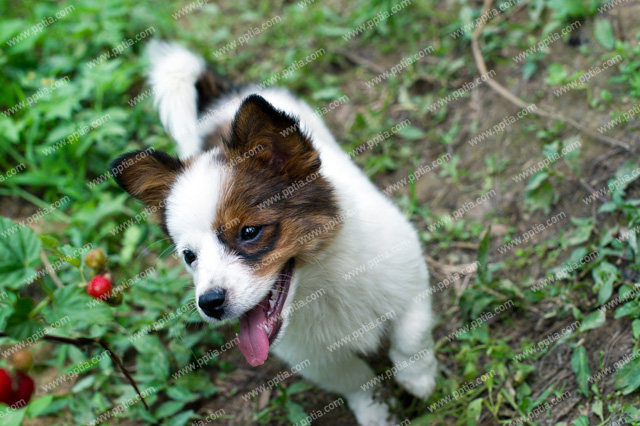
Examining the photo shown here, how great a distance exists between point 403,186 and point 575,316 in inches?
65.1

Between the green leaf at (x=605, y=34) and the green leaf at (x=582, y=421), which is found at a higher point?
the green leaf at (x=605, y=34)

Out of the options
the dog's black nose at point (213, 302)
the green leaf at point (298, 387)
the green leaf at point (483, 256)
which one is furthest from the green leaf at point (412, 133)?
the dog's black nose at point (213, 302)

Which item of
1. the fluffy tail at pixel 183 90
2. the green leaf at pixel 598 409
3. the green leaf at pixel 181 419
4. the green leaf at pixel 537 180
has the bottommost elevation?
the green leaf at pixel 598 409

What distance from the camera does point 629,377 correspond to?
2.73m

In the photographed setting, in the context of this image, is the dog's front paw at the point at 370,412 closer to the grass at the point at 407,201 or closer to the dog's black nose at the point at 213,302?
the grass at the point at 407,201

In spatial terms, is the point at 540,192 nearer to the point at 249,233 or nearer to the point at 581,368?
the point at 581,368

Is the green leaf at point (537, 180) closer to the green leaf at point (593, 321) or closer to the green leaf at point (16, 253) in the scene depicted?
the green leaf at point (593, 321)

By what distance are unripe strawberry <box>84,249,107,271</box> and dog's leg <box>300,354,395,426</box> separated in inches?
47.0

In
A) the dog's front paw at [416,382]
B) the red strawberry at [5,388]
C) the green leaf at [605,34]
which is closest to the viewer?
the red strawberry at [5,388]

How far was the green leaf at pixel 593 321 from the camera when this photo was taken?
3025mm

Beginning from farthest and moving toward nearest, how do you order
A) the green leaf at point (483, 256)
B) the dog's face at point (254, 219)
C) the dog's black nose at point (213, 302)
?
the green leaf at point (483, 256)
the dog's face at point (254, 219)
the dog's black nose at point (213, 302)

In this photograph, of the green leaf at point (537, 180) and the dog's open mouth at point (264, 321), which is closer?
the dog's open mouth at point (264, 321)

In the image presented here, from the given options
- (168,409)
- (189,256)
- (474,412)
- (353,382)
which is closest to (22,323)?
(189,256)

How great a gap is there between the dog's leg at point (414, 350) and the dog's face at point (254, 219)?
69cm
